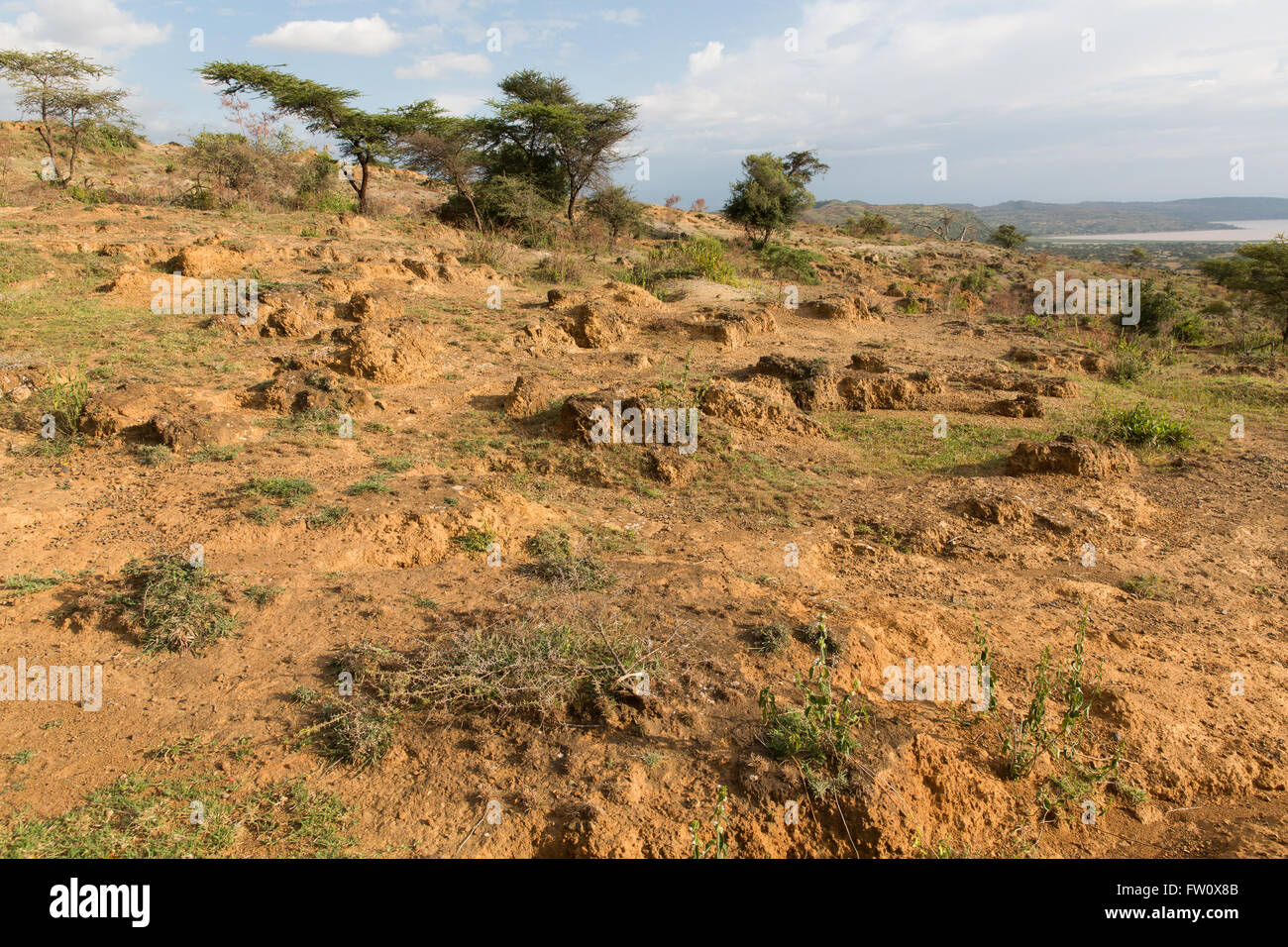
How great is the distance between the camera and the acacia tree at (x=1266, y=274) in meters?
15.0

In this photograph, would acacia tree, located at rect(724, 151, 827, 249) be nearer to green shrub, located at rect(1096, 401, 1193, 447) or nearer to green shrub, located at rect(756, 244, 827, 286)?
green shrub, located at rect(756, 244, 827, 286)

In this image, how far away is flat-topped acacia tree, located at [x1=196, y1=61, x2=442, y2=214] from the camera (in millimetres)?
17094

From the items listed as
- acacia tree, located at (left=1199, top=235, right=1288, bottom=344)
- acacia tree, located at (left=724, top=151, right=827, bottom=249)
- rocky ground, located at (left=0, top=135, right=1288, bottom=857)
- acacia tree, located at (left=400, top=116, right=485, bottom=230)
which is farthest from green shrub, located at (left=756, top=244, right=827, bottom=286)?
acacia tree, located at (left=1199, top=235, right=1288, bottom=344)

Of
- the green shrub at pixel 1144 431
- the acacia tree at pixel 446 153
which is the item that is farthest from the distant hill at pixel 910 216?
the green shrub at pixel 1144 431

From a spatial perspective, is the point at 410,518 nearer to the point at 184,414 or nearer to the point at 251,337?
the point at 184,414

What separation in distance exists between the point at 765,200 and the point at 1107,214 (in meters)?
106

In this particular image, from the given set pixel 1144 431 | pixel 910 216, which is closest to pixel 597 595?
pixel 1144 431

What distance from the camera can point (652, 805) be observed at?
2506 millimetres

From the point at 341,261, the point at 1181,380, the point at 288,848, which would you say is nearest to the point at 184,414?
the point at 288,848

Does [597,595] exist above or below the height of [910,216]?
below

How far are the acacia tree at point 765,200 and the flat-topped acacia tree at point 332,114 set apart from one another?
9.30m

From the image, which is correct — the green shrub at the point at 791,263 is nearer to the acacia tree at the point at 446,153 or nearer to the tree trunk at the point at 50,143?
the acacia tree at the point at 446,153

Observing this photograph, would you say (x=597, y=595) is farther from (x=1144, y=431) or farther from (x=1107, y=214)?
(x=1107, y=214)

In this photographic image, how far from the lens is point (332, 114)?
17391 mm
